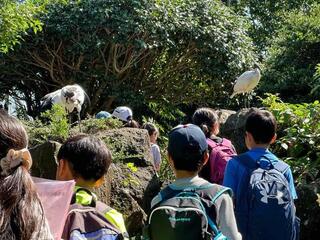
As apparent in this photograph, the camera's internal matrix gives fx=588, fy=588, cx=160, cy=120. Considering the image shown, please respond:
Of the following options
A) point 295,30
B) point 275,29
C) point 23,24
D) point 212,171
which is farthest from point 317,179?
point 275,29

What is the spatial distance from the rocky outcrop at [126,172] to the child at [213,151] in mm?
1081

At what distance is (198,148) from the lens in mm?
2873

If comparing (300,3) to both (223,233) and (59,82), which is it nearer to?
(59,82)

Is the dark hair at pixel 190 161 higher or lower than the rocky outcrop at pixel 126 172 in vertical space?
higher

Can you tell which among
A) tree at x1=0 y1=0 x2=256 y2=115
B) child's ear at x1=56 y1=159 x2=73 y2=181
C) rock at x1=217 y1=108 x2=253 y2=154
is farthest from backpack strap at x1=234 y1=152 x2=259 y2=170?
tree at x1=0 y1=0 x2=256 y2=115

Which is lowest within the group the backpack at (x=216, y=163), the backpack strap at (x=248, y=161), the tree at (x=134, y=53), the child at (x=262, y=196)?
the tree at (x=134, y=53)

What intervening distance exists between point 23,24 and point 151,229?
6.93 metres

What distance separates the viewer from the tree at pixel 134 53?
1351cm

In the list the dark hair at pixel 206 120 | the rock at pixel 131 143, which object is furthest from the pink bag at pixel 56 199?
the rock at pixel 131 143

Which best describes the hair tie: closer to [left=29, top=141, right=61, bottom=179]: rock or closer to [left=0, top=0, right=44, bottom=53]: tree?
[left=29, top=141, right=61, bottom=179]: rock

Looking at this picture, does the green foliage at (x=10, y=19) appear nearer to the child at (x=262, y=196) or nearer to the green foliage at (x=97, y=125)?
the green foliage at (x=97, y=125)

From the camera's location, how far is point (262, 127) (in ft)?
12.5

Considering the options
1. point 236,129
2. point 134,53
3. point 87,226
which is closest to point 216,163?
point 87,226

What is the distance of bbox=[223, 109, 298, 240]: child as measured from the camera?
134 inches
